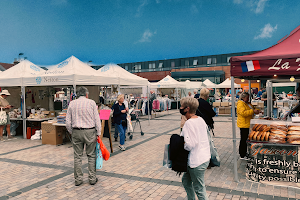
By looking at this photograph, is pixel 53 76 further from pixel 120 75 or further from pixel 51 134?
pixel 120 75

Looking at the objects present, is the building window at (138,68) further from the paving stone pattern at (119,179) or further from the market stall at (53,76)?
the paving stone pattern at (119,179)

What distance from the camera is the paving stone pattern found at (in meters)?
3.90

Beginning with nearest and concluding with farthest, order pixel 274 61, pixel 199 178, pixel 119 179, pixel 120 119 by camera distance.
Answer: pixel 199 178 → pixel 274 61 → pixel 119 179 → pixel 120 119

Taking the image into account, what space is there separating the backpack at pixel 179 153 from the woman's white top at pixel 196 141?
0.18ft

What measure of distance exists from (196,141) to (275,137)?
2202mm

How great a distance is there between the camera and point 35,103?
10.7 metres

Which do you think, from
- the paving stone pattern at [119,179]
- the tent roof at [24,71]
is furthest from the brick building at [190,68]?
the paving stone pattern at [119,179]

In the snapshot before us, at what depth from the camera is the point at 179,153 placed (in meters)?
2.61

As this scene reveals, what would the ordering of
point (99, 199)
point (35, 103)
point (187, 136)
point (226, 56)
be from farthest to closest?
point (226, 56) < point (35, 103) < point (99, 199) < point (187, 136)

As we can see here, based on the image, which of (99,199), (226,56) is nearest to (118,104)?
(99,199)

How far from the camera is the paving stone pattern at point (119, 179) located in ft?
12.8

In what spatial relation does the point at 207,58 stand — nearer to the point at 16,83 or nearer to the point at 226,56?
the point at 226,56

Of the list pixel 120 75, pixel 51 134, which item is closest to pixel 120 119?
pixel 51 134

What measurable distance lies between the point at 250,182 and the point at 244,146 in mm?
1350
